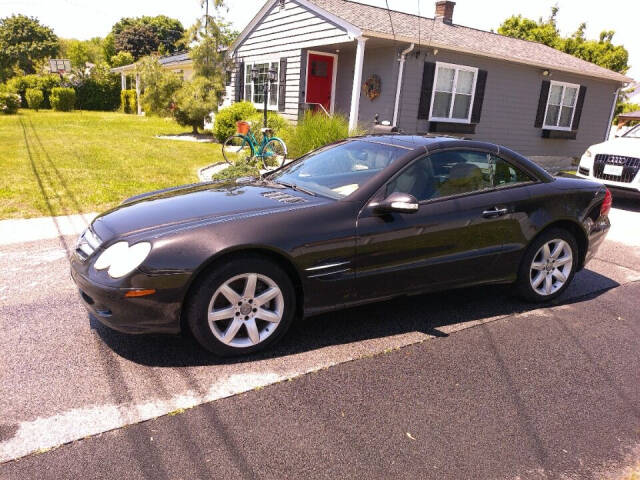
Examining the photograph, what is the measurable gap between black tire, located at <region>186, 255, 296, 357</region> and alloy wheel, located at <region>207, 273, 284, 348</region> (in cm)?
1

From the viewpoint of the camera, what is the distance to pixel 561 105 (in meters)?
16.4

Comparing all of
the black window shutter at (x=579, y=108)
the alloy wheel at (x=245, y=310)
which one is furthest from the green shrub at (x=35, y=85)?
the alloy wheel at (x=245, y=310)

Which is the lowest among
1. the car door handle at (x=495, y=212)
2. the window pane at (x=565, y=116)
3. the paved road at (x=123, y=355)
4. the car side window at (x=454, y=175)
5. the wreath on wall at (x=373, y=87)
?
the paved road at (x=123, y=355)

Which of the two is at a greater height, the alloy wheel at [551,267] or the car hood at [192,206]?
the car hood at [192,206]

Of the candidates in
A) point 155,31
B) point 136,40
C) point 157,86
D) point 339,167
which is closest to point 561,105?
point 157,86

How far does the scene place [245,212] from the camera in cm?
331

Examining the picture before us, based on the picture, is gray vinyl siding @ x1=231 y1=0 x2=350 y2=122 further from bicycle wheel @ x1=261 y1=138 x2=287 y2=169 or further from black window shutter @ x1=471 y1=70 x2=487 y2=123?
black window shutter @ x1=471 y1=70 x2=487 y2=123

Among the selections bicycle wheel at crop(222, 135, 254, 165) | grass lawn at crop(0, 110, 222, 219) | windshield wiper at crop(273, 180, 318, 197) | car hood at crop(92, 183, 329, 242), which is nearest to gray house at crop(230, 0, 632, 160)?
bicycle wheel at crop(222, 135, 254, 165)

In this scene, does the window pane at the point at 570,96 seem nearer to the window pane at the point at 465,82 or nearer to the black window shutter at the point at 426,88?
the window pane at the point at 465,82

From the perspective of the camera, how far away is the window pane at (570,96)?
1650 centimetres

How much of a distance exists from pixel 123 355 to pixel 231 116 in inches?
522

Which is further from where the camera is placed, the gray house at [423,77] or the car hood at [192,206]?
the gray house at [423,77]

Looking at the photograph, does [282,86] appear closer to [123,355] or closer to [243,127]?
[243,127]

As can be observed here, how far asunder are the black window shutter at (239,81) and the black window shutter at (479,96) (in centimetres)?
829
